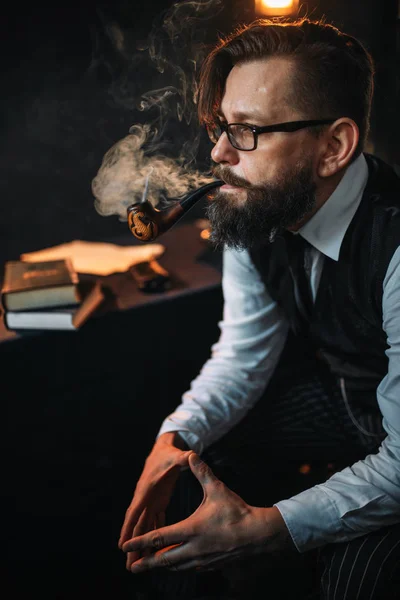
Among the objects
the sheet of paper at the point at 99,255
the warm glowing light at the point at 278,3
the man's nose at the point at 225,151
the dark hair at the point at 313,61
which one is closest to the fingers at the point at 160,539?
the man's nose at the point at 225,151

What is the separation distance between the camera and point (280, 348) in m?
1.71

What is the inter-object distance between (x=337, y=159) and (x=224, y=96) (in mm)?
305

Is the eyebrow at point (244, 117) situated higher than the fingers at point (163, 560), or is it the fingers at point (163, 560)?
the eyebrow at point (244, 117)

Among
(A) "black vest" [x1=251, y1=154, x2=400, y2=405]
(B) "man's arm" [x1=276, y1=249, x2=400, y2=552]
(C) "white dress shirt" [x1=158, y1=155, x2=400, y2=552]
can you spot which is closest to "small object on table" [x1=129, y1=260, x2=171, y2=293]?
(C) "white dress shirt" [x1=158, y1=155, x2=400, y2=552]

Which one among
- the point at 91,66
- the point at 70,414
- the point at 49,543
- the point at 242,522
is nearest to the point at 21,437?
the point at 70,414

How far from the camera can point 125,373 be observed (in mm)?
2031

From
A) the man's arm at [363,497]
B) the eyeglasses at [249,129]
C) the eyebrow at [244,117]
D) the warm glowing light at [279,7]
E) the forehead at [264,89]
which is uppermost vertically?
the warm glowing light at [279,7]

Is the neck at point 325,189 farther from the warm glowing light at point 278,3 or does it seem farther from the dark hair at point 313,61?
the warm glowing light at point 278,3

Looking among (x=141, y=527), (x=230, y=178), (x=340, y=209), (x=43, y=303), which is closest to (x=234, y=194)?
(x=230, y=178)

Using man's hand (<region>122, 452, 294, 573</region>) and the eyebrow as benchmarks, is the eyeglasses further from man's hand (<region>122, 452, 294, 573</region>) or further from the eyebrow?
man's hand (<region>122, 452, 294, 573</region>)

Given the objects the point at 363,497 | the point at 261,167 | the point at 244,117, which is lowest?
the point at 363,497

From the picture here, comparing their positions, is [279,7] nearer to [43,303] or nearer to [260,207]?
[260,207]

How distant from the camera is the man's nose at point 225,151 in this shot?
1.33 metres

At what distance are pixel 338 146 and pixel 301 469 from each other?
0.86m
